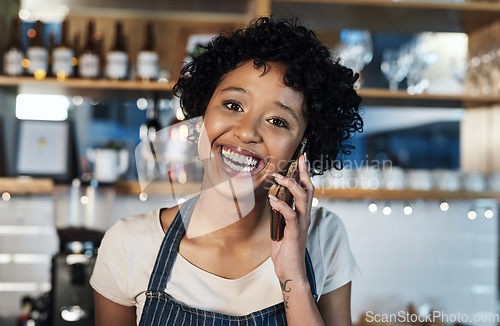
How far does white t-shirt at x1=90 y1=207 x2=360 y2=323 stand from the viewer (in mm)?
891

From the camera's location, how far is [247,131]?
0.83 m

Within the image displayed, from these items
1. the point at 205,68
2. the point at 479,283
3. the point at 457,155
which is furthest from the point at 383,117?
the point at 205,68

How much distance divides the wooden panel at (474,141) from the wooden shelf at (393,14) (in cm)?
31

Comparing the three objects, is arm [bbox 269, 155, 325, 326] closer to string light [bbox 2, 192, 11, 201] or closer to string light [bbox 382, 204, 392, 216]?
string light [bbox 382, 204, 392, 216]

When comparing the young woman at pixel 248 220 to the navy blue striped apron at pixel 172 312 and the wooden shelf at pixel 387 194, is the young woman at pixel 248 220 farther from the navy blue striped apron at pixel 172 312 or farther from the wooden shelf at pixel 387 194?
the wooden shelf at pixel 387 194

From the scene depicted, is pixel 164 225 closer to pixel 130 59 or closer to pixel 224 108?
pixel 224 108

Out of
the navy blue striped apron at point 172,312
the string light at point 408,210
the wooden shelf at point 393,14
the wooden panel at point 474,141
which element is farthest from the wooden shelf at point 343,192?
the navy blue striped apron at point 172,312

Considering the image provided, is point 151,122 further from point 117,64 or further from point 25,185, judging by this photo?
point 25,185

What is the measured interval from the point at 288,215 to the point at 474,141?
4.62ft

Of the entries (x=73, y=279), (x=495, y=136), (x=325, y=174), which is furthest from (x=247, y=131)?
(x=495, y=136)

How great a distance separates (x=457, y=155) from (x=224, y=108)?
1336 millimetres

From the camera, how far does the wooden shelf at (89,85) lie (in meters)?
1.65

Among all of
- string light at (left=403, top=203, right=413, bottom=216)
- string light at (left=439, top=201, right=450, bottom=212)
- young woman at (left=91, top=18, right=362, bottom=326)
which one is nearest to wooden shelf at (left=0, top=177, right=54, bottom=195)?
young woman at (left=91, top=18, right=362, bottom=326)

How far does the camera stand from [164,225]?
38.0 inches
